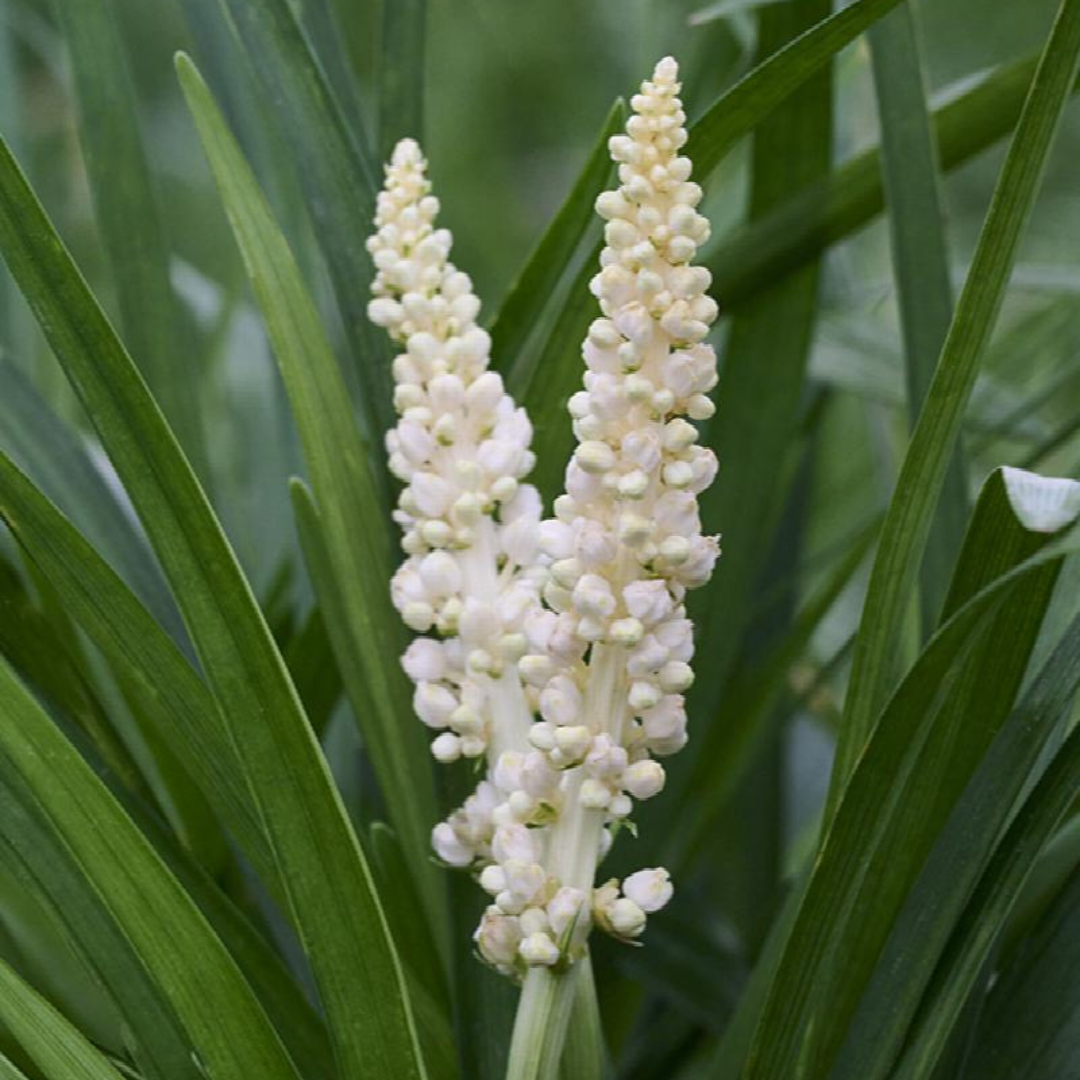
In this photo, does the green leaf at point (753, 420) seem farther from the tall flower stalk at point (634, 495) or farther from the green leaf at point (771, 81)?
the tall flower stalk at point (634, 495)

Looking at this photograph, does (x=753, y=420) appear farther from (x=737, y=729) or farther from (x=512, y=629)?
(x=512, y=629)

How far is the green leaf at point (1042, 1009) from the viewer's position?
0.39 m

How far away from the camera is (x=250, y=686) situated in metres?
0.33

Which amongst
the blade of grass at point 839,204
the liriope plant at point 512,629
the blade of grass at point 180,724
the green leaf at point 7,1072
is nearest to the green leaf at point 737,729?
the liriope plant at point 512,629

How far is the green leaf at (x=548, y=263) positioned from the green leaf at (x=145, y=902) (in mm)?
193

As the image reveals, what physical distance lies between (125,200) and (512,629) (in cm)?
27

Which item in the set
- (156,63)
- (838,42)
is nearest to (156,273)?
(838,42)

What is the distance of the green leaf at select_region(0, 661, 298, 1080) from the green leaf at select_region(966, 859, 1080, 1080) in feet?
0.57

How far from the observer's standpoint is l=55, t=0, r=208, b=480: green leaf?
551 mm

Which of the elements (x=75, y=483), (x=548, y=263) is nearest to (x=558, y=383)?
(x=548, y=263)

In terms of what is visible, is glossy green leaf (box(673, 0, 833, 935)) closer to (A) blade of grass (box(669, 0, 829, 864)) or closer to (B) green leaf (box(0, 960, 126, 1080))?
(A) blade of grass (box(669, 0, 829, 864))

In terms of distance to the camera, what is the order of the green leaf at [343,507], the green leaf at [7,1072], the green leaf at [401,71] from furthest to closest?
the green leaf at [401,71] → the green leaf at [343,507] → the green leaf at [7,1072]

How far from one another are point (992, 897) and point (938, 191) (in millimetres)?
212

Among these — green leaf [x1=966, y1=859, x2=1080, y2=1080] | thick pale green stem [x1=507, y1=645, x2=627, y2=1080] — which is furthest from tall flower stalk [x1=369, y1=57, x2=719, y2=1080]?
green leaf [x1=966, y1=859, x2=1080, y2=1080]
